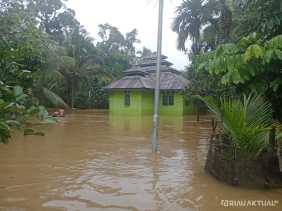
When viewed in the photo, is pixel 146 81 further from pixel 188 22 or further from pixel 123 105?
pixel 188 22

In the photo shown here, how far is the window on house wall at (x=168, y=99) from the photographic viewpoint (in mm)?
27578

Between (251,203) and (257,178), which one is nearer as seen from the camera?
(251,203)

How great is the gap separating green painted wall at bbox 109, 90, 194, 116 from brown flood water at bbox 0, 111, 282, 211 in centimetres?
1688

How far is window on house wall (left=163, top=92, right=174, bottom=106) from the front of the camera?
2758 cm

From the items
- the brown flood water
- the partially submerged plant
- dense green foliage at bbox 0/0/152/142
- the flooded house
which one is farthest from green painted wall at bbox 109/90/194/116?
the partially submerged plant

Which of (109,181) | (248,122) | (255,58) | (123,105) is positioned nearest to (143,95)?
(123,105)

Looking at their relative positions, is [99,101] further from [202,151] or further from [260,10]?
[260,10]

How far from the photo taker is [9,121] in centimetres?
231

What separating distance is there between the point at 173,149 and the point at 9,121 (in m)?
8.04

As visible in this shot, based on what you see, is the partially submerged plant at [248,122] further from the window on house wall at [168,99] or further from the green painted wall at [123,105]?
the window on house wall at [168,99]

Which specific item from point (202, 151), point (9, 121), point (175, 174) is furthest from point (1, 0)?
point (9, 121)

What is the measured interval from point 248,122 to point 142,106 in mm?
21559

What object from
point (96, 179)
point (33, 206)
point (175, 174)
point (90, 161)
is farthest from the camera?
point (90, 161)

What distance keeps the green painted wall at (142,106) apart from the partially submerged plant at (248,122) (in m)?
20.8
